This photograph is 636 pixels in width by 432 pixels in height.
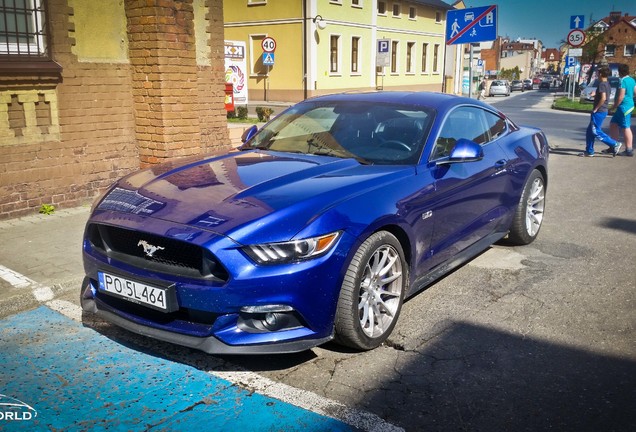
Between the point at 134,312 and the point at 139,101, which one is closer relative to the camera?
the point at 134,312

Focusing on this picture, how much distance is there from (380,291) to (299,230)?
86 cm

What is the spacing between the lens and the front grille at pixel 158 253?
3.21 meters

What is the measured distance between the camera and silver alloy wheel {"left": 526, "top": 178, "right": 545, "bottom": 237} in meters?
6.18

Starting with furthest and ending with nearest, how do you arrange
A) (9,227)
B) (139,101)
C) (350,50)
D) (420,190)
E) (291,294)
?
(350,50) < (139,101) < (9,227) < (420,190) < (291,294)

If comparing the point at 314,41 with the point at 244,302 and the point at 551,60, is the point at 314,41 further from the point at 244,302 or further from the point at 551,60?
the point at 551,60

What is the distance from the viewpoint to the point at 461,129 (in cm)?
500

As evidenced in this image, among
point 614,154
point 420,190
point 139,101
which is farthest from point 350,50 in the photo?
point 420,190

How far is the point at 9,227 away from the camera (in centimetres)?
661

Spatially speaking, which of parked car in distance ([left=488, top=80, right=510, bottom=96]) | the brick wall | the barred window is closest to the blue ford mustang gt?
the brick wall

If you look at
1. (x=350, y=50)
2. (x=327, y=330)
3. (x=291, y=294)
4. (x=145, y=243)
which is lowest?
(x=327, y=330)

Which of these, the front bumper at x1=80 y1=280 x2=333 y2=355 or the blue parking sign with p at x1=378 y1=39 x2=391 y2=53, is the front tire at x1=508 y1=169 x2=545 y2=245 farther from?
the blue parking sign with p at x1=378 y1=39 x2=391 y2=53

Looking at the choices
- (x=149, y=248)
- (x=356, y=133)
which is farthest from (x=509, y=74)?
(x=149, y=248)

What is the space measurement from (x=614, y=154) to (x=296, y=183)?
39.1 feet

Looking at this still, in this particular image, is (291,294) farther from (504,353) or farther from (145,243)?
(504,353)
